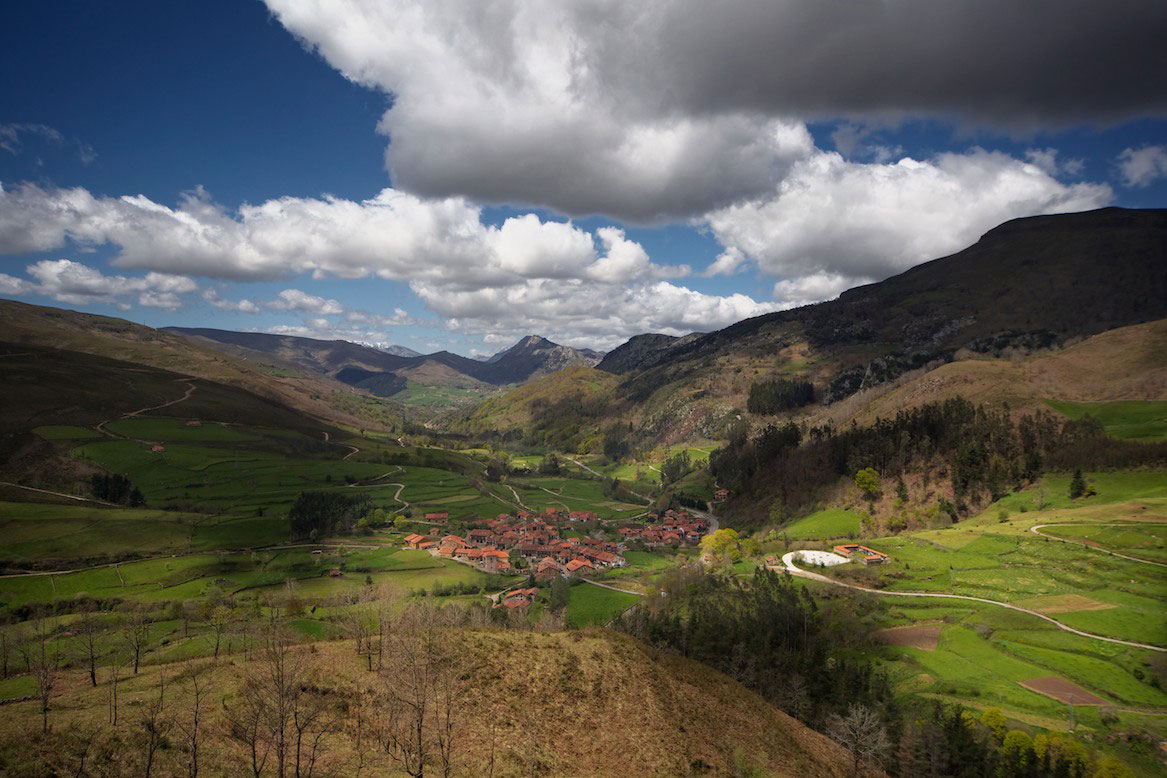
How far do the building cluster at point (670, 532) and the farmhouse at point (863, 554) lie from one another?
5031 cm

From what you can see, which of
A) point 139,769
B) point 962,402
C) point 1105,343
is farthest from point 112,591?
point 1105,343

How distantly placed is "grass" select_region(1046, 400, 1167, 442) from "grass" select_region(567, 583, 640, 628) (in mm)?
121936

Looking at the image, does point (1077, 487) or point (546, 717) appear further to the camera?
point (1077, 487)

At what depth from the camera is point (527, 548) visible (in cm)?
13662

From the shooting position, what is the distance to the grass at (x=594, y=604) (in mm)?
91312

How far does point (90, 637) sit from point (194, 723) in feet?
64.8

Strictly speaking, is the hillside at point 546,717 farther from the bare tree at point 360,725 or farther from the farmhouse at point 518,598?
the farmhouse at point 518,598

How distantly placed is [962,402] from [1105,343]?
7813 cm

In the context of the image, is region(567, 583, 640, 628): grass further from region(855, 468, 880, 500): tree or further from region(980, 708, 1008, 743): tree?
region(855, 468, 880, 500): tree

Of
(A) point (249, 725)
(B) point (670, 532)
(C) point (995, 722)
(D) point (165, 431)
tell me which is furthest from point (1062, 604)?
(D) point (165, 431)

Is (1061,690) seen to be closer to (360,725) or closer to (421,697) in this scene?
(421,697)

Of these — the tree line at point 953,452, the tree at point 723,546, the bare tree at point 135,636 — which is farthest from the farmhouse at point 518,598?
the tree line at point 953,452

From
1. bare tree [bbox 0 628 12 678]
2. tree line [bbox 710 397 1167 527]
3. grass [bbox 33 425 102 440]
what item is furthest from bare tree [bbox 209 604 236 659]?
tree line [bbox 710 397 1167 527]

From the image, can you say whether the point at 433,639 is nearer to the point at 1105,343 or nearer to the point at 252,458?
the point at 252,458
